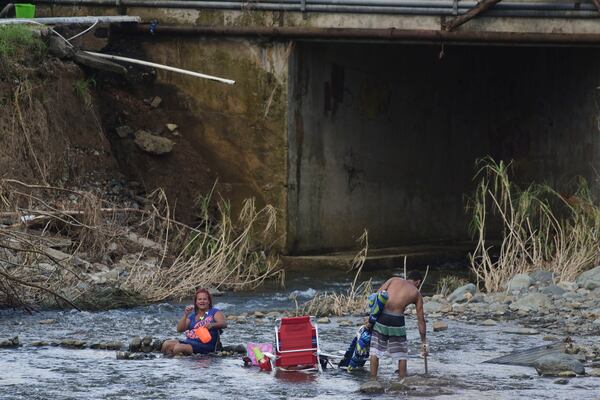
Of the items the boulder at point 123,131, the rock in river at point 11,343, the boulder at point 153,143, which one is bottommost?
the rock in river at point 11,343

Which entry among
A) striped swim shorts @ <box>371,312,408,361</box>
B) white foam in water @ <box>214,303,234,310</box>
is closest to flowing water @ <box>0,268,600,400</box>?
striped swim shorts @ <box>371,312,408,361</box>

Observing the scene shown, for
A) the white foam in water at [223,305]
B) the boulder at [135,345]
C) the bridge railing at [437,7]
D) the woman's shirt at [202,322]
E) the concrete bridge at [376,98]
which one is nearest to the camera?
the woman's shirt at [202,322]

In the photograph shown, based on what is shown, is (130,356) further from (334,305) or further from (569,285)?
(569,285)

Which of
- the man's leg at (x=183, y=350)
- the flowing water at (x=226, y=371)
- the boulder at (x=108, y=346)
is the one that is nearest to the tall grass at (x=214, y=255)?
the flowing water at (x=226, y=371)

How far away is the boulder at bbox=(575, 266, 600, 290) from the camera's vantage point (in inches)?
655

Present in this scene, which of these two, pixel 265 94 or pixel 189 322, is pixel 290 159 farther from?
pixel 189 322

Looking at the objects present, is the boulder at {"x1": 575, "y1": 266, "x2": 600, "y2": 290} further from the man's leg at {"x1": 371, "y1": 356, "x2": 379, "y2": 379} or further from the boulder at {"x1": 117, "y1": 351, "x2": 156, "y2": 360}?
the boulder at {"x1": 117, "y1": 351, "x2": 156, "y2": 360}

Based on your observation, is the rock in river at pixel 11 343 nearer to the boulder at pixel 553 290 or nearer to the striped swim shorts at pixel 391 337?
the striped swim shorts at pixel 391 337

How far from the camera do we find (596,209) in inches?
721

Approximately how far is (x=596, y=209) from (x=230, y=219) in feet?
17.4

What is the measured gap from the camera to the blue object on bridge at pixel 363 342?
11.7 m

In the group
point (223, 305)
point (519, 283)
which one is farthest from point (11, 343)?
point (519, 283)

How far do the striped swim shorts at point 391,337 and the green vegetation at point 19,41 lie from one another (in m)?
9.90

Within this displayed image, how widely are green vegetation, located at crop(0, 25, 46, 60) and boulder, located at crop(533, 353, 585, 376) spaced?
1045 cm
